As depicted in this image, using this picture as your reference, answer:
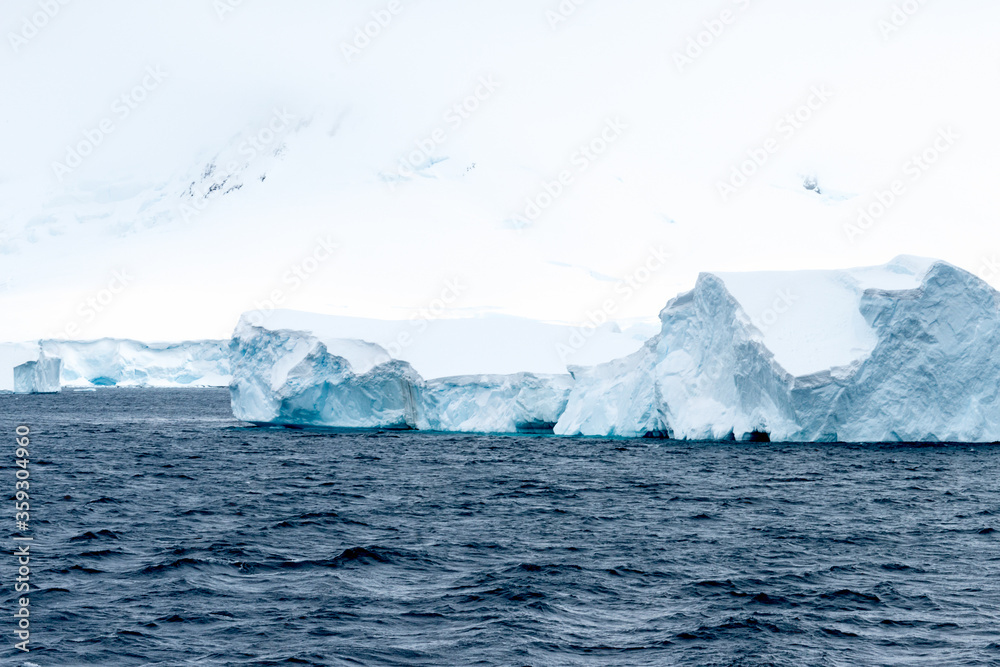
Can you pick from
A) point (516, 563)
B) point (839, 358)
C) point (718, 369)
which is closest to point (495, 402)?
point (718, 369)

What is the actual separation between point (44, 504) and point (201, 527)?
3.74 m

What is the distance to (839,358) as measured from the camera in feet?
74.6

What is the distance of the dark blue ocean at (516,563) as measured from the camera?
8578 mm

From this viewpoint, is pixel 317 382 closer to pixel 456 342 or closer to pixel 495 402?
pixel 456 342

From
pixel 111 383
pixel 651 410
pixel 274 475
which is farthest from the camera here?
pixel 111 383

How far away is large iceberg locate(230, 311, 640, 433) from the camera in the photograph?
2981cm

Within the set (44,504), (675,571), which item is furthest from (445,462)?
(675,571)

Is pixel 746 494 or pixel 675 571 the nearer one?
pixel 675 571

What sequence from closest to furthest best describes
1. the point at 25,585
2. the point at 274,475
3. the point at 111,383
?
the point at 25,585, the point at 274,475, the point at 111,383

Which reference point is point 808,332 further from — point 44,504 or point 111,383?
point 111,383

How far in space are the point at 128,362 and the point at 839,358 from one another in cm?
6245

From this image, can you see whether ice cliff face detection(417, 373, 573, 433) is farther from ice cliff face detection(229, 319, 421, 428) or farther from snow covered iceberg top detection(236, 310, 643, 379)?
ice cliff face detection(229, 319, 421, 428)

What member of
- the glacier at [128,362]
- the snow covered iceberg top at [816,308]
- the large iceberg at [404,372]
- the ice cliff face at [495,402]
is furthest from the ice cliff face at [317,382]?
the glacier at [128,362]

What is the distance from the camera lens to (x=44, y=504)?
1602cm
